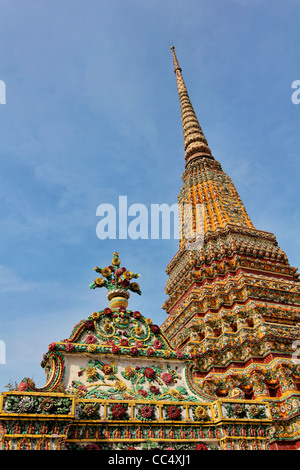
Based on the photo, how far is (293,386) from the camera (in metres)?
14.2

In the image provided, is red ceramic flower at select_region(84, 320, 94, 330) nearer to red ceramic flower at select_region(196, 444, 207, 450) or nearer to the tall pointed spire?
red ceramic flower at select_region(196, 444, 207, 450)

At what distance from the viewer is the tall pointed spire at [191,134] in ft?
101

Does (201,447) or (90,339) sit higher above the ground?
(90,339)

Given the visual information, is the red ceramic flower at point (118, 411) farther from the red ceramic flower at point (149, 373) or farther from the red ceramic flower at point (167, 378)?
the red ceramic flower at point (167, 378)

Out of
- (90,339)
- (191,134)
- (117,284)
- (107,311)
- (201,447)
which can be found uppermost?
(191,134)

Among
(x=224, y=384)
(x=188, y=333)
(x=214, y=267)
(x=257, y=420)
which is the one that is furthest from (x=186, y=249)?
(x=257, y=420)

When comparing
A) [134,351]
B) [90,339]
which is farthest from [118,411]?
[90,339]

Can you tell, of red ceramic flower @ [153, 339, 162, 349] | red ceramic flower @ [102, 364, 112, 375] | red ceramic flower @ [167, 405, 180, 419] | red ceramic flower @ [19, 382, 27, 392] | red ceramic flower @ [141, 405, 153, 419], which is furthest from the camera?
red ceramic flower @ [153, 339, 162, 349]

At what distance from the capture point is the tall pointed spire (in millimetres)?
30827

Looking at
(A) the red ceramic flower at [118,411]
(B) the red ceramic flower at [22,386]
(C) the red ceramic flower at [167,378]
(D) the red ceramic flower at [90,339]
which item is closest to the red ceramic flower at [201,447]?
(C) the red ceramic flower at [167,378]

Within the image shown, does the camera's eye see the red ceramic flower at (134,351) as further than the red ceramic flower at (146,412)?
Yes

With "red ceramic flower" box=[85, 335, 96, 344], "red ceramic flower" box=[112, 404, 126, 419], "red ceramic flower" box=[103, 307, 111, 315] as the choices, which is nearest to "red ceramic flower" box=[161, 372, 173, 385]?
"red ceramic flower" box=[112, 404, 126, 419]

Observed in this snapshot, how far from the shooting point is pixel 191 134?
105ft

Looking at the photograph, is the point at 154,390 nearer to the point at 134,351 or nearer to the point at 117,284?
the point at 134,351
